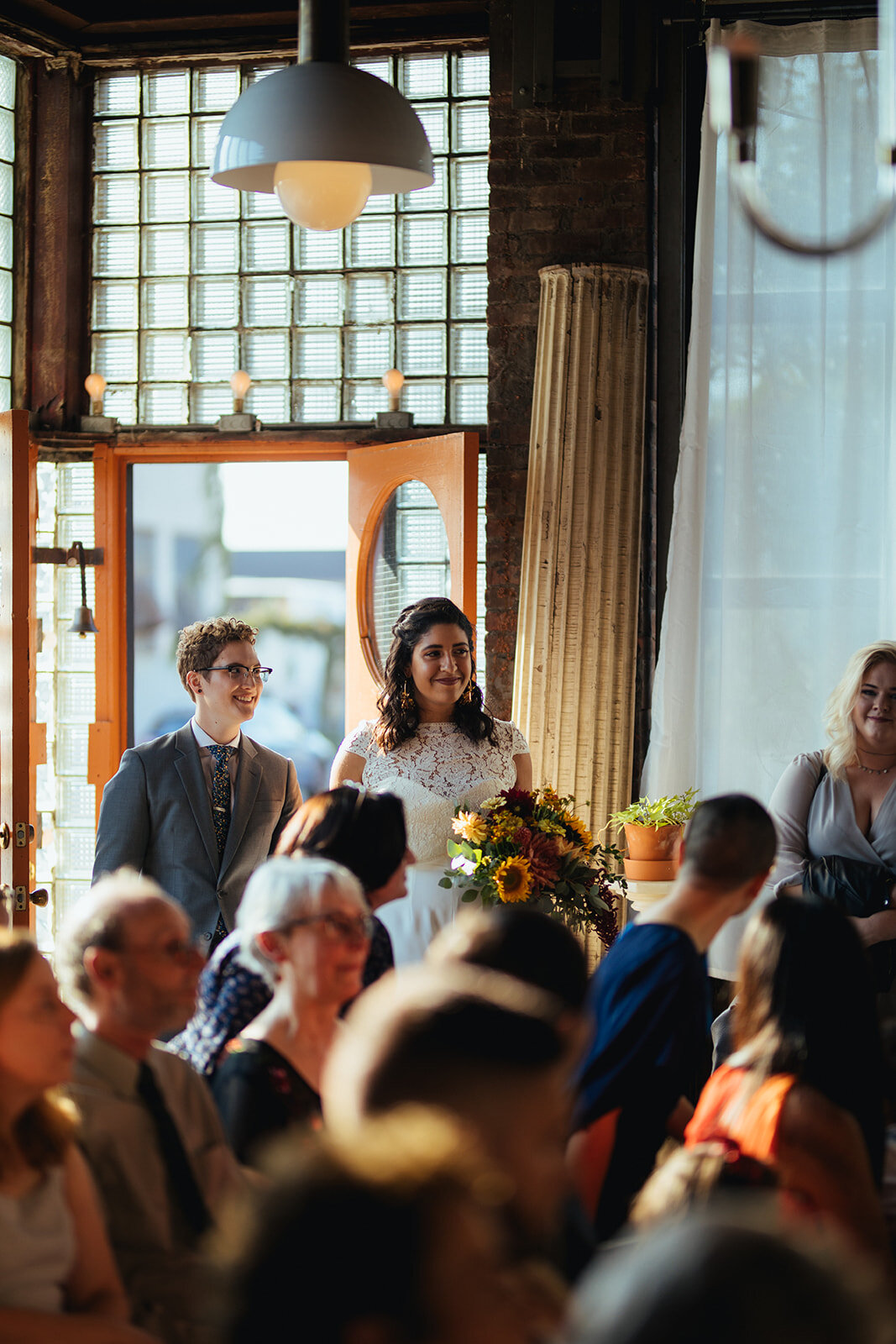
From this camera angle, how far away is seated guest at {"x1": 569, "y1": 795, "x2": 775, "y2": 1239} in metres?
2.12

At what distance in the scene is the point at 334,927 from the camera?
2168 mm

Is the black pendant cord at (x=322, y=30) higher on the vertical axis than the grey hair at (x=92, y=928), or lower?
higher

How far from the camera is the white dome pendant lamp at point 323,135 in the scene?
2.49m

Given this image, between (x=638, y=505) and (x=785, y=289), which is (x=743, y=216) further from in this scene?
(x=638, y=505)

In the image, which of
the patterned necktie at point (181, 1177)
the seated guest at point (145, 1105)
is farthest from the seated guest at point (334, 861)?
the patterned necktie at point (181, 1177)

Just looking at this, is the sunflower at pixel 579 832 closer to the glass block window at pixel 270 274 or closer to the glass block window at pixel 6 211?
the glass block window at pixel 270 274

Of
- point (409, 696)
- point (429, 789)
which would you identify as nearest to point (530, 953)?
point (429, 789)

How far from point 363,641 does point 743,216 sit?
211cm

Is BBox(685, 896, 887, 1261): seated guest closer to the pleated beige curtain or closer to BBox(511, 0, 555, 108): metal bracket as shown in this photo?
the pleated beige curtain

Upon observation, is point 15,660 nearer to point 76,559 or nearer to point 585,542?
point 76,559

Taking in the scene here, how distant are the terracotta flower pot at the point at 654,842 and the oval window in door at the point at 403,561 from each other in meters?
1.25

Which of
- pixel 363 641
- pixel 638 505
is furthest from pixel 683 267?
Result: pixel 363 641

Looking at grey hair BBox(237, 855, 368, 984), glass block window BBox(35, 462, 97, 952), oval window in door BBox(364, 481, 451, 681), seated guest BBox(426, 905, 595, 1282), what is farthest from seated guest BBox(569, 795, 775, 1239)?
glass block window BBox(35, 462, 97, 952)

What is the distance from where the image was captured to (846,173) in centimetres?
475
